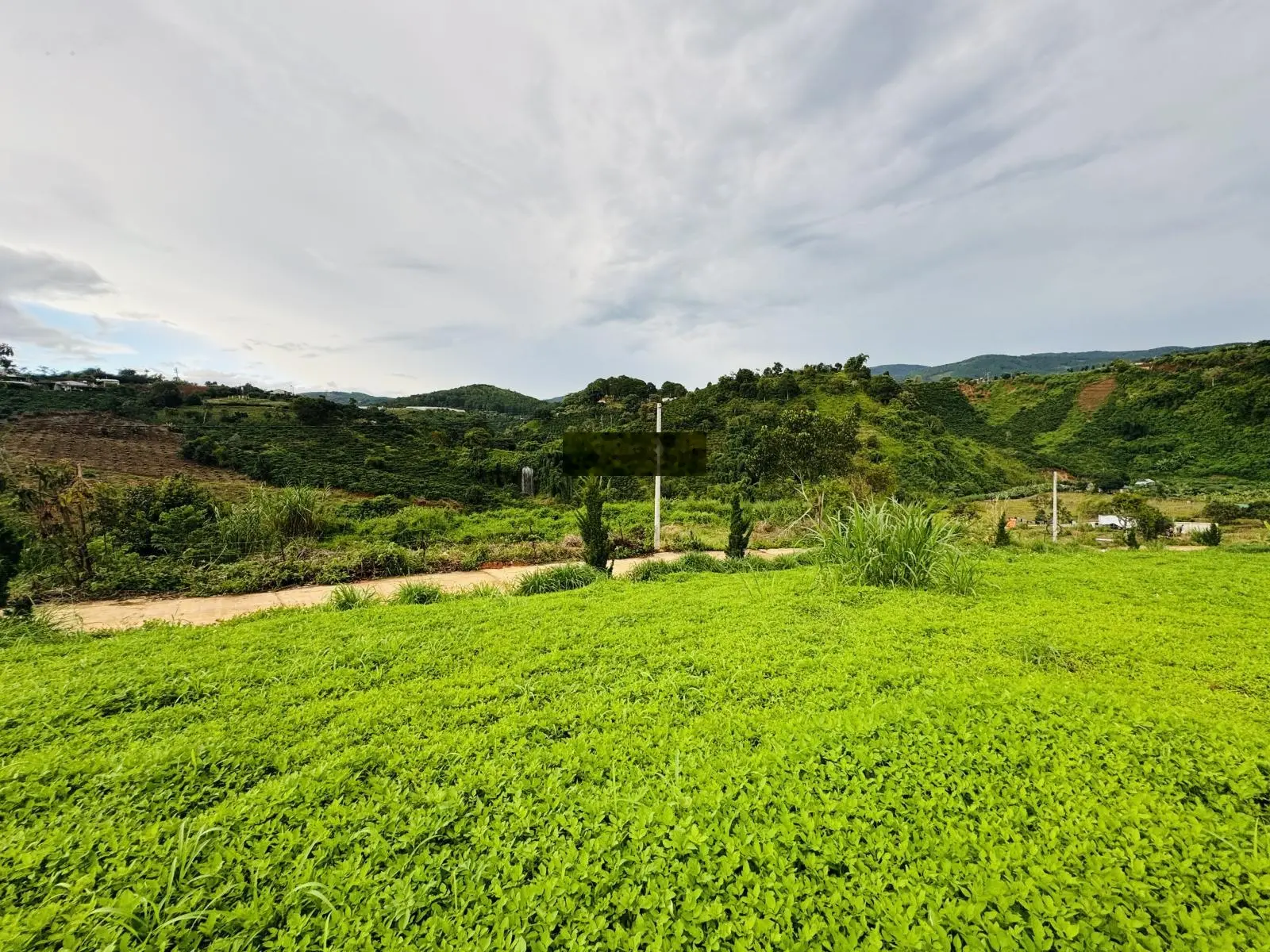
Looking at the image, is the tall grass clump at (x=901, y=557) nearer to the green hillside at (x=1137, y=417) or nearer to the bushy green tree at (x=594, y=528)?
the bushy green tree at (x=594, y=528)

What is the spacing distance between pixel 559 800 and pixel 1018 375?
6186cm

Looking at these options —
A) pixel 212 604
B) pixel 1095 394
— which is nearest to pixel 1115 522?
pixel 212 604

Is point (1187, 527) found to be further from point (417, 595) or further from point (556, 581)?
point (417, 595)

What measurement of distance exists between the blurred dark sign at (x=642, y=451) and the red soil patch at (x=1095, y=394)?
46994mm

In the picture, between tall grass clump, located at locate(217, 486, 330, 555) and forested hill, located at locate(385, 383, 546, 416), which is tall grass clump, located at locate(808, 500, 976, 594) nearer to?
tall grass clump, located at locate(217, 486, 330, 555)

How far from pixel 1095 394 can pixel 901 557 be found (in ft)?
169

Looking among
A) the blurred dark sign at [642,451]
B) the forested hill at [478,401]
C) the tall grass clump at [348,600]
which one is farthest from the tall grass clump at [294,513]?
the forested hill at [478,401]

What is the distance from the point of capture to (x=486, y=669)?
2941mm

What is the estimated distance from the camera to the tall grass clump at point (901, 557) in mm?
4906

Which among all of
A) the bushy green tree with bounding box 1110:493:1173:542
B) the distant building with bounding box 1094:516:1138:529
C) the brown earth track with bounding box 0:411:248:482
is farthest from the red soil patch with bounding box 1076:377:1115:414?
the brown earth track with bounding box 0:411:248:482

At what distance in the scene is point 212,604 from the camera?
551 cm

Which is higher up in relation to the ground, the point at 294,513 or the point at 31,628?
the point at 294,513

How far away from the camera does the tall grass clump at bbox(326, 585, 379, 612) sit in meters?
4.89

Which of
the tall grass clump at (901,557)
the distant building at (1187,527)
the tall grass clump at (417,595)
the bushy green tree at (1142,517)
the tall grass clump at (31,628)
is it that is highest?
the tall grass clump at (901,557)
